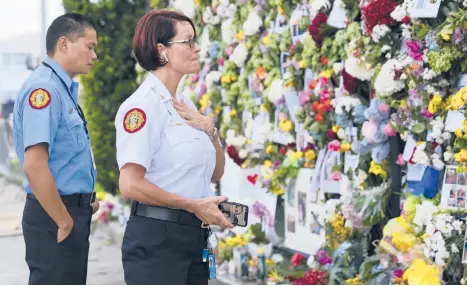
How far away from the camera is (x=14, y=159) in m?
16.3

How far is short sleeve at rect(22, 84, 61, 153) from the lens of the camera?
3.62 metres

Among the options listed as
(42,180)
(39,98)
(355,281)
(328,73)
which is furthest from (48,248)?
(328,73)

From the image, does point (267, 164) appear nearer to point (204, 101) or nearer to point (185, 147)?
point (204, 101)

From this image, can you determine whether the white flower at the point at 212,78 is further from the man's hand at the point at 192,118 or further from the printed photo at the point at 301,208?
the man's hand at the point at 192,118

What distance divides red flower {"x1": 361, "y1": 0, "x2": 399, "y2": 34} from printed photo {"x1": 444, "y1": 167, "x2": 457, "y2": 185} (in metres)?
0.93

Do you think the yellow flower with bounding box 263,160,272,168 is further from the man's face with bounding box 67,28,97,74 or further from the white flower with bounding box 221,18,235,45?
the man's face with bounding box 67,28,97,74

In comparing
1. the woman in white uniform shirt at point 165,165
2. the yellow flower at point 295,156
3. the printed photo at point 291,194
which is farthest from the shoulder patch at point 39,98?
the printed photo at point 291,194

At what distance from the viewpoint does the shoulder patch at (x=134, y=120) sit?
9.85ft

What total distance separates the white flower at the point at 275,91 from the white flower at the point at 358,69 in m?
1.12

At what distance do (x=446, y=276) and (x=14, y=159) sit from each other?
13047 mm

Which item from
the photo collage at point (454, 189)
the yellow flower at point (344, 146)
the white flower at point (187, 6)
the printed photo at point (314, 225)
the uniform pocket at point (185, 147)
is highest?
the white flower at point (187, 6)

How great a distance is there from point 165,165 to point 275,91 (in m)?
3.19

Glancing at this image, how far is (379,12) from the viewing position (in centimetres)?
475

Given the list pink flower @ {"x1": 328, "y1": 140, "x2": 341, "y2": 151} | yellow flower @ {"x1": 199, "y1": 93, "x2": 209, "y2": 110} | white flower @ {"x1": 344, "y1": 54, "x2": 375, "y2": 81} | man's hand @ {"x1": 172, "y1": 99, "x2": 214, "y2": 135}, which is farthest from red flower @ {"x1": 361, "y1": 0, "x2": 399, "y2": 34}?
yellow flower @ {"x1": 199, "y1": 93, "x2": 209, "y2": 110}
